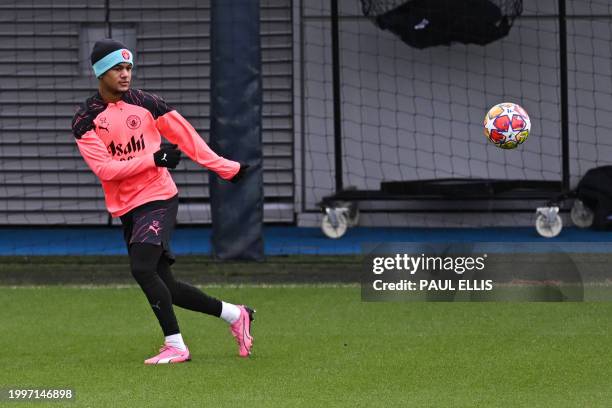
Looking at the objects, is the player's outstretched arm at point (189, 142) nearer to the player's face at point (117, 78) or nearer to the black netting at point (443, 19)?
the player's face at point (117, 78)

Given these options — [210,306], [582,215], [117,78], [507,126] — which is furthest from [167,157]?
[582,215]

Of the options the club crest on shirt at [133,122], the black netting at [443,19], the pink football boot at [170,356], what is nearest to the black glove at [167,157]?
the club crest on shirt at [133,122]

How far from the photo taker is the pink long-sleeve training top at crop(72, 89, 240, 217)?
24.4ft

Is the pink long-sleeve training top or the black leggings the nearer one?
the pink long-sleeve training top

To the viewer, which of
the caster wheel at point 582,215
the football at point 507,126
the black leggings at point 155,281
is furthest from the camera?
the caster wheel at point 582,215

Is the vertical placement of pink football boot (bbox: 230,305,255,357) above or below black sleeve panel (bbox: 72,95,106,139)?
below

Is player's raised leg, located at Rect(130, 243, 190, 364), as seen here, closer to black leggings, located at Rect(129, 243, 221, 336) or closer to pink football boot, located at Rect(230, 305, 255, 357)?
black leggings, located at Rect(129, 243, 221, 336)

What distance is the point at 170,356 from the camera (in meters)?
7.57

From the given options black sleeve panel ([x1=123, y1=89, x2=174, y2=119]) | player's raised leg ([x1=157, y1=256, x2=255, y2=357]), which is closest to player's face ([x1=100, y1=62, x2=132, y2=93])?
black sleeve panel ([x1=123, y1=89, x2=174, y2=119])

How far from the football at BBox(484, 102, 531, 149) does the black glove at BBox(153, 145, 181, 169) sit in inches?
111

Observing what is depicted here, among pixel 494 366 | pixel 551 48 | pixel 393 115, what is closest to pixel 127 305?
pixel 494 366

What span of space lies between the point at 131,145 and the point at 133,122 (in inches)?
5.1

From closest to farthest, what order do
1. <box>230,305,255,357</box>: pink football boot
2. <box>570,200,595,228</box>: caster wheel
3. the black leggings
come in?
the black leggings
<box>230,305,255,357</box>: pink football boot
<box>570,200,595,228</box>: caster wheel

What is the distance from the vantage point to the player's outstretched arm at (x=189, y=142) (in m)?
7.58
